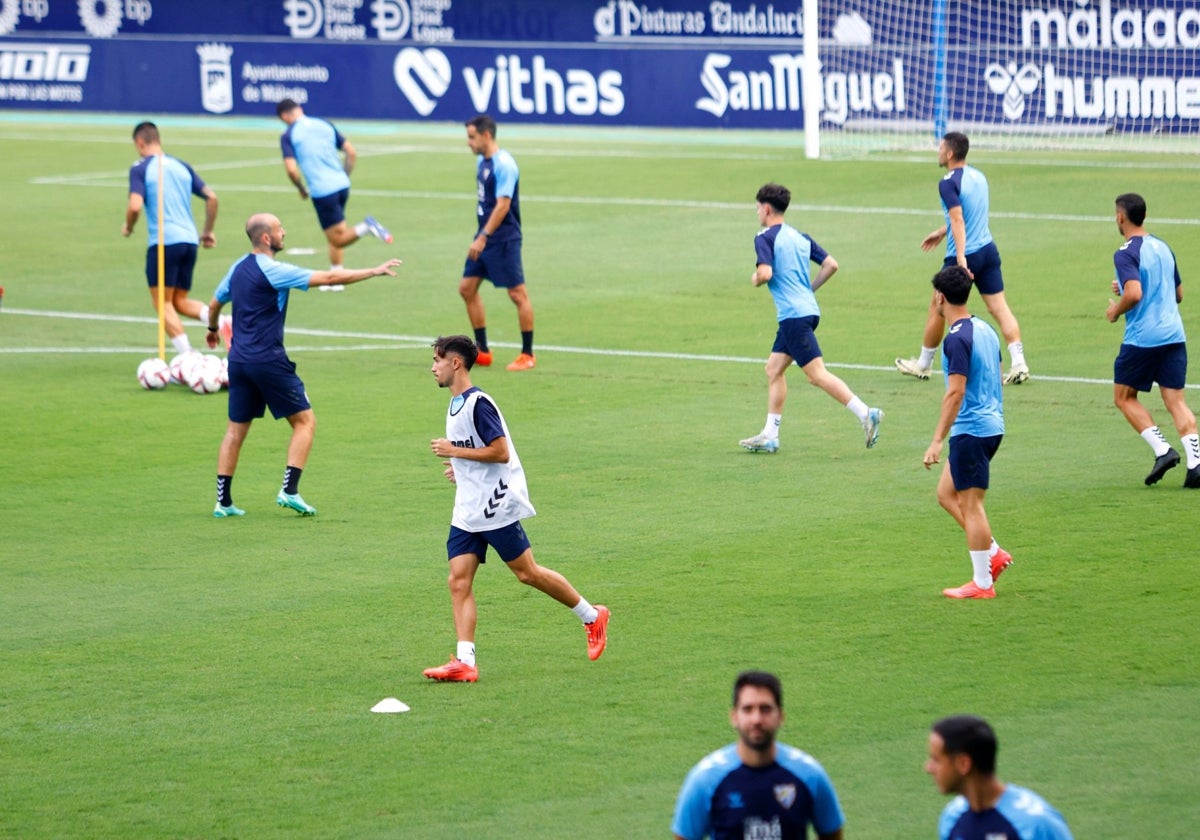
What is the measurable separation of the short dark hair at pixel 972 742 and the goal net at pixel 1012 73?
1148 inches

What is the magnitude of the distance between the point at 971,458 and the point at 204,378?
384 inches

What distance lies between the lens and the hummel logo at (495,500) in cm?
963

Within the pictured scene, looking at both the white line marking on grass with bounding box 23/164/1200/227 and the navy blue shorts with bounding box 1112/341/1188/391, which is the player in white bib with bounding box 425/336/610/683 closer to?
the navy blue shorts with bounding box 1112/341/1188/391

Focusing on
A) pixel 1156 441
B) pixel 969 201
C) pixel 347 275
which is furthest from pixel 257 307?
pixel 969 201

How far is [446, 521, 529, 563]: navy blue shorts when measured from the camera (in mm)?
9680

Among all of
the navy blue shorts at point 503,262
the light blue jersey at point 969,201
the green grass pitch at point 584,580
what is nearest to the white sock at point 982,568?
the green grass pitch at point 584,580

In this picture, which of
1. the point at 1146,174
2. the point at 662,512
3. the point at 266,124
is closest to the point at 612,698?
the point at 662,512

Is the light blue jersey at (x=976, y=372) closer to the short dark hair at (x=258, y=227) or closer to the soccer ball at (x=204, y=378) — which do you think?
the short dark hair at (x=258, y=227)

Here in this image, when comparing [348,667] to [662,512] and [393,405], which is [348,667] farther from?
[393,405]

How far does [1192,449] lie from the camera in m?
13.3

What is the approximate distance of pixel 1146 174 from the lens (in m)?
30.8

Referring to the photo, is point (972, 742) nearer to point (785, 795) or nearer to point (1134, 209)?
point (785, 795)

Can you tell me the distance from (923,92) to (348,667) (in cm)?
2827

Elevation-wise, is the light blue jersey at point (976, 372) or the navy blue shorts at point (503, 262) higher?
the navy blue shorts at point (503, 262)
